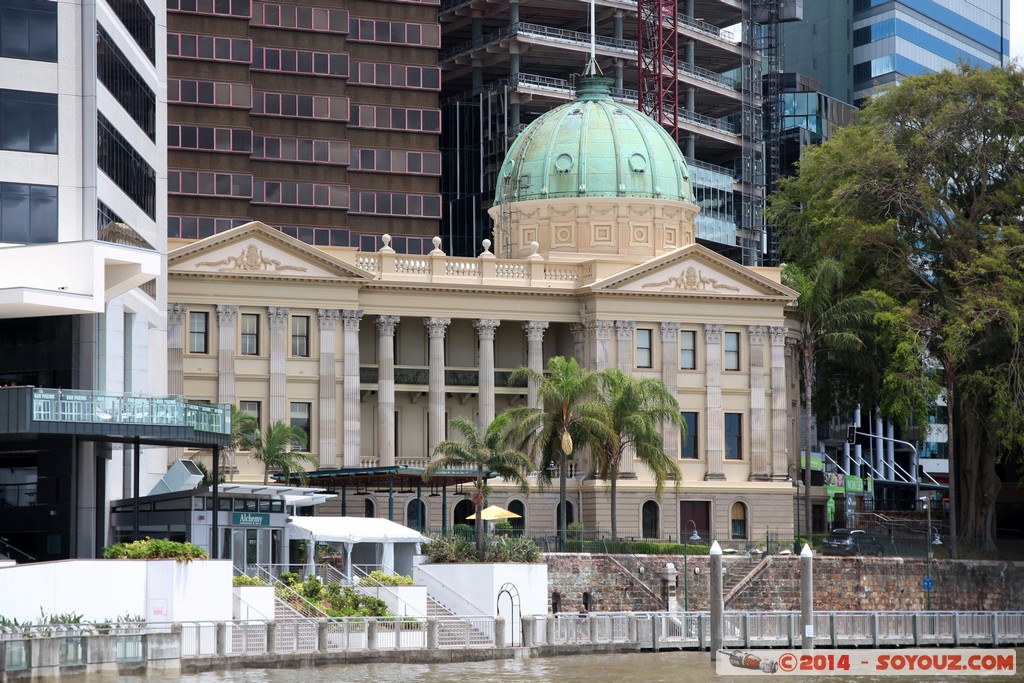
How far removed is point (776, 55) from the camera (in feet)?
554

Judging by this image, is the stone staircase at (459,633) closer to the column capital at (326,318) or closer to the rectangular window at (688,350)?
the column capital at (326,318)

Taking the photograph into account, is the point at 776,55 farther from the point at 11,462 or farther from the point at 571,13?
the point at 11,462

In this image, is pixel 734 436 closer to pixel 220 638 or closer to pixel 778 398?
pixel 778 398

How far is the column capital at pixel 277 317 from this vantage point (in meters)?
112

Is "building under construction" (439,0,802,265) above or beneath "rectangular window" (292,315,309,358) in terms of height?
above

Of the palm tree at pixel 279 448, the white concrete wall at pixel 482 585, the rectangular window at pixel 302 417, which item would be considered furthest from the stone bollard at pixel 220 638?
the rectangular window at pixel 302 417

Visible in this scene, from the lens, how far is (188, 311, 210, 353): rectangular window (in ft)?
363

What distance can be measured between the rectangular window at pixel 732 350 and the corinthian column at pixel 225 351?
2730 centimetres

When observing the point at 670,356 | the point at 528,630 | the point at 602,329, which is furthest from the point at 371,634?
the point at 670,356

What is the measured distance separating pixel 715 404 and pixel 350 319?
20652 millimetres

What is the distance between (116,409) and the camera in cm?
6969

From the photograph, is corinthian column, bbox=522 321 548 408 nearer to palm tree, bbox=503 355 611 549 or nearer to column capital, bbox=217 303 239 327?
column capital, bbox=217 303 239 327

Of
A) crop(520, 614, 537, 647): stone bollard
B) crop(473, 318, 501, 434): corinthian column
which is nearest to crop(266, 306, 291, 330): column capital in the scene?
crop(473, 318, 501, 434): corinthian column

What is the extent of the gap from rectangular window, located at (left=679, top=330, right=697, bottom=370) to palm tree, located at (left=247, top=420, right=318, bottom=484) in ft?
81.5
